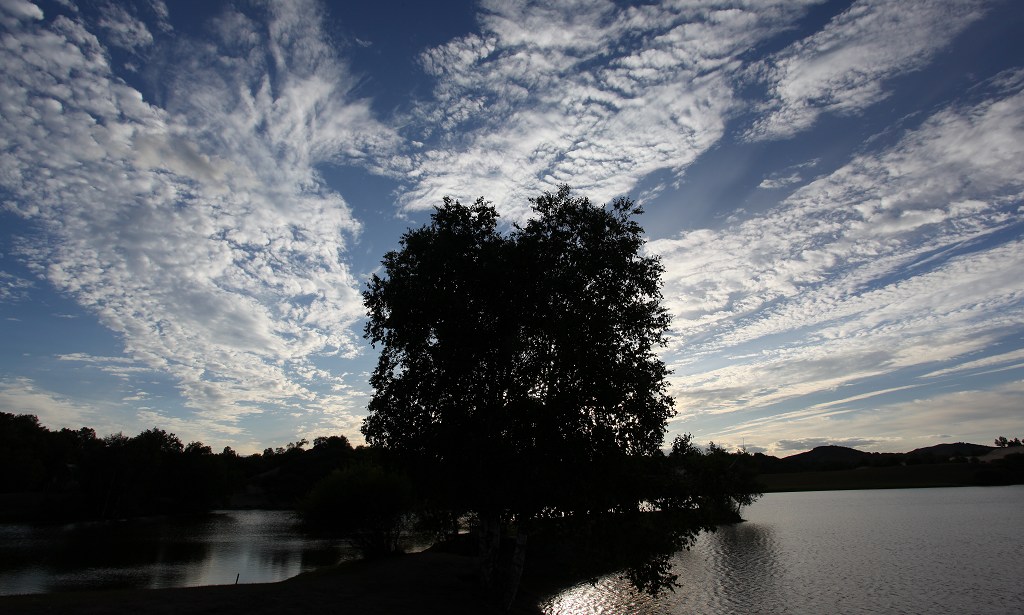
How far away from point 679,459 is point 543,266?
39.5 ft

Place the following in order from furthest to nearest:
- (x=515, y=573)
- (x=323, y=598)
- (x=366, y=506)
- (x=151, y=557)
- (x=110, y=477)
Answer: (x=110, y=477), (x=151, y=557), (x=366, y=506), (x=515, y=573), (x=323, y=598)

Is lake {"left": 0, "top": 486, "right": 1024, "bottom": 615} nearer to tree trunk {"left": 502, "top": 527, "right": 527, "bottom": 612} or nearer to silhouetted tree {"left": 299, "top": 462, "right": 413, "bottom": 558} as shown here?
tree trunk {"left": 502, "top": 527, "right": 527, "bottom": 612}

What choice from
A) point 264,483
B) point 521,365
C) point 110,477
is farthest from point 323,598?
point 264,483

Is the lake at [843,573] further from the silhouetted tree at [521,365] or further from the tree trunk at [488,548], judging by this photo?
the silhouetted tree at [521,365]

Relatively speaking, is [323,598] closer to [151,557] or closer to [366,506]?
[366,506]

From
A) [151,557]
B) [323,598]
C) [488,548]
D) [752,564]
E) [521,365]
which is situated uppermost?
[521,365]

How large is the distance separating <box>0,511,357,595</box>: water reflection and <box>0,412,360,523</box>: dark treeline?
1904cm

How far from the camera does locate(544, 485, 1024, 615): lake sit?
30594mm

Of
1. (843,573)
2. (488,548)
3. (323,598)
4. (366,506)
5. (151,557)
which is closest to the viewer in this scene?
(323,598)

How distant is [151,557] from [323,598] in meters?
41.5

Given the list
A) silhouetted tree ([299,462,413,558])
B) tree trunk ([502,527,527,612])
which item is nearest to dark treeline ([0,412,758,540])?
silhouetted tree ([299,462,413,558])

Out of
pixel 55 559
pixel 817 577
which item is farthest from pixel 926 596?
pixel 55 559

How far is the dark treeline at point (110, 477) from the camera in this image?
10619 cm

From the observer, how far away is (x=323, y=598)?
77.4ft
